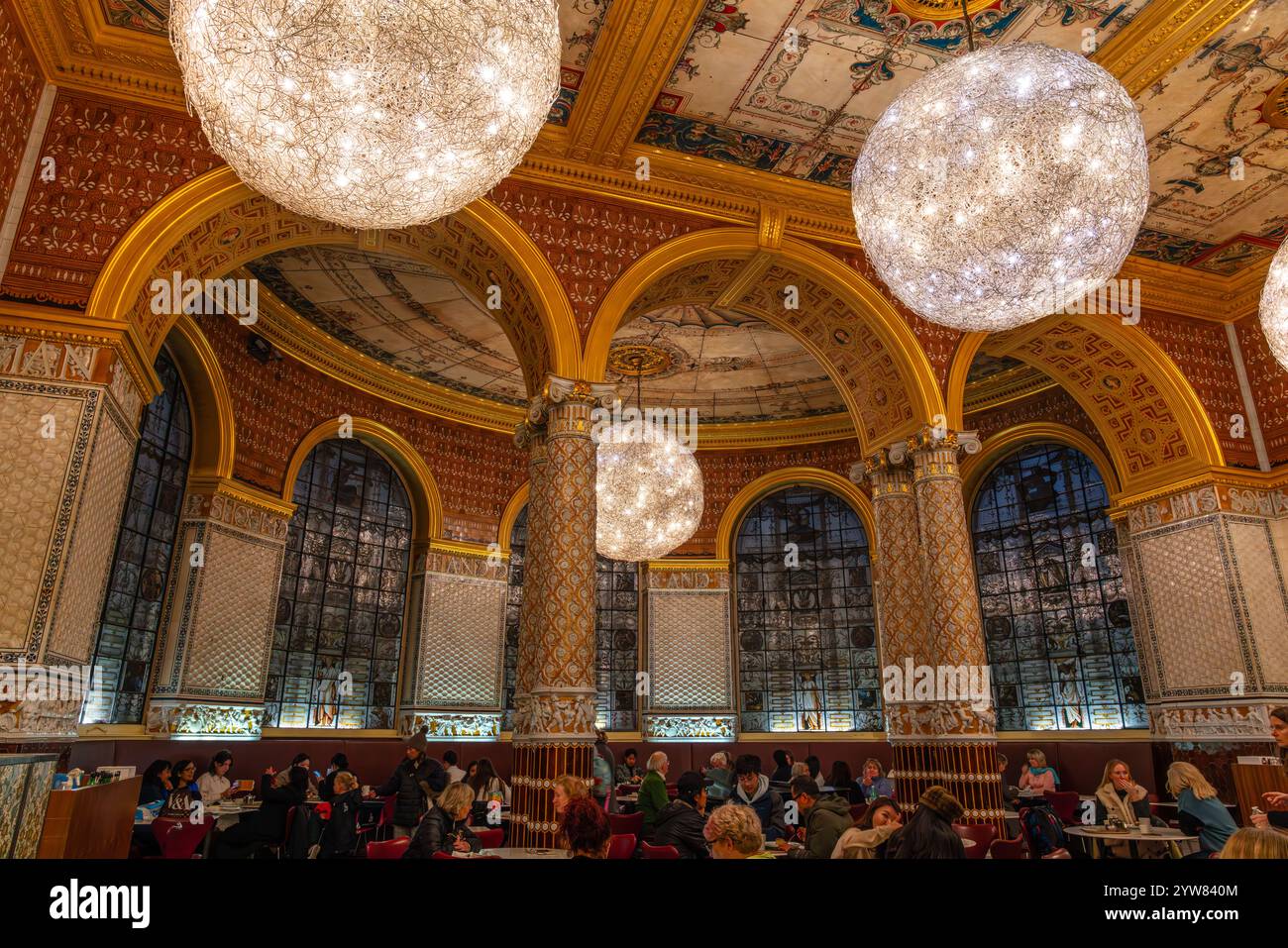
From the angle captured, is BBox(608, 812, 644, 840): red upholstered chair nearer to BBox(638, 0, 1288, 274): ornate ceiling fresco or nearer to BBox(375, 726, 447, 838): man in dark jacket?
BBox(375, 726, 447, 838): man in dark jacket

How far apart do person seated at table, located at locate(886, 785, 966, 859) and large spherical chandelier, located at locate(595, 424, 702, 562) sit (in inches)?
214

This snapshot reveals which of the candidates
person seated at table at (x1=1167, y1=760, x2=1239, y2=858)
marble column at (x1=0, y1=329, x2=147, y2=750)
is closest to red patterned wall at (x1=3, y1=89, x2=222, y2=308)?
marble column at (x1=0, y1=329, x2=147, y2=750)

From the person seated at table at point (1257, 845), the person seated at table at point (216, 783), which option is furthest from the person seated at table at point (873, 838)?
the person seated at table at point (216, 783)

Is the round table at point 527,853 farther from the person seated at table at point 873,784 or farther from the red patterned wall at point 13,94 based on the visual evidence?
the red patterned wall at point 13,94

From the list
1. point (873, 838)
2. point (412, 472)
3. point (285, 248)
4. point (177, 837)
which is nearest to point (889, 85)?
point (285, 248)

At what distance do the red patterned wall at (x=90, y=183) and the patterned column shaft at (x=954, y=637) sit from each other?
6.87 metres

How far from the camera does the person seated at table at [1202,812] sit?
13.7 ft

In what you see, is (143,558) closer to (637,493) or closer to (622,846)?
(637,493)

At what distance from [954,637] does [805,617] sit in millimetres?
5974

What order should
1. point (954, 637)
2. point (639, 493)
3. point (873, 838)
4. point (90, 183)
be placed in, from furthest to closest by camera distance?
point (639, 493), point (954, 637), point (90, 183), point (873, 838)

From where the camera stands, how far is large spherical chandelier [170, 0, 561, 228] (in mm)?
3328

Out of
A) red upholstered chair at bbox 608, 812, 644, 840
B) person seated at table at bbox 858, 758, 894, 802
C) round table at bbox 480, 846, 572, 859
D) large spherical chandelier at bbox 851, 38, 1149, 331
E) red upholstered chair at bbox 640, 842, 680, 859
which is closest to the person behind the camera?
large spherical chandelier at bbox 851, 38, 1149, 331

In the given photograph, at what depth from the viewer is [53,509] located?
15.8 feet
